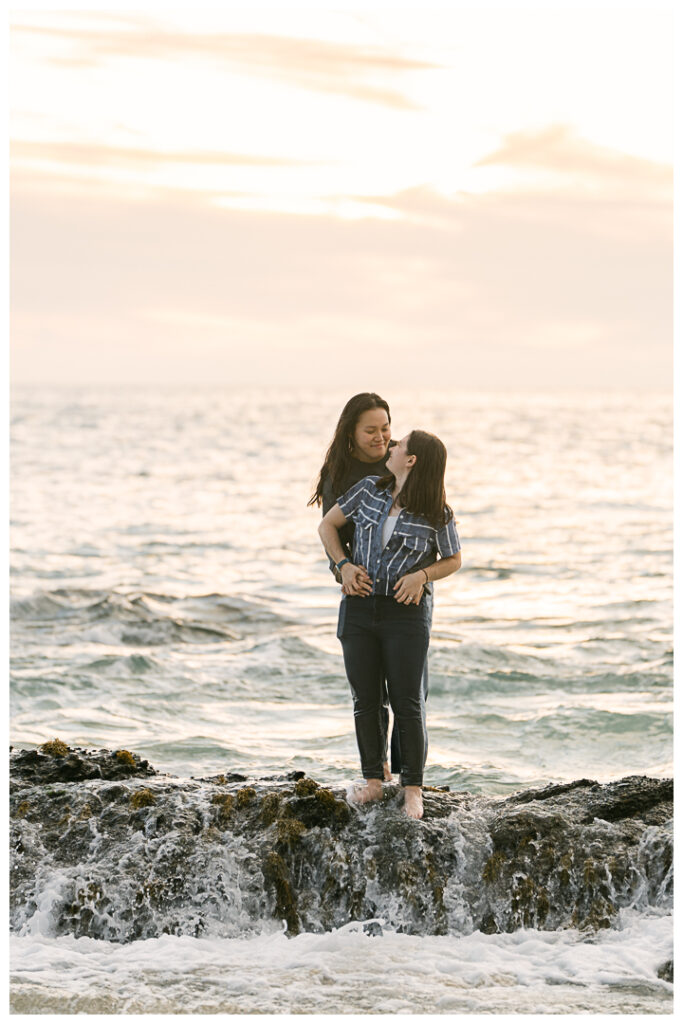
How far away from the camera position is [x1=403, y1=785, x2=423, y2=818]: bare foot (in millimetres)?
5766

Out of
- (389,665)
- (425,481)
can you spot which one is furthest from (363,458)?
(389,665)

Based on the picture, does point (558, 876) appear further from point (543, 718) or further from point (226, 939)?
point (543, 718)

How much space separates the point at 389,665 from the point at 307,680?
666 centimetres

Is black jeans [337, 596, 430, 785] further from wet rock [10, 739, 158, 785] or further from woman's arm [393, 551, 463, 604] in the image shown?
wet rock [10, 739, 158, 785]

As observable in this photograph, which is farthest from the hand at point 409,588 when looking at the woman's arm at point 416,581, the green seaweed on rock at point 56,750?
the green seaweed on rock at point 56,750

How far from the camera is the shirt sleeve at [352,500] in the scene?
5926 millimetres

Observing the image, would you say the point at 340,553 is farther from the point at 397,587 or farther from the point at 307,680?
the point at 307,680

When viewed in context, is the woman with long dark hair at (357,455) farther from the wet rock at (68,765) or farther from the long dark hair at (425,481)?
the wet rock at (68,765)

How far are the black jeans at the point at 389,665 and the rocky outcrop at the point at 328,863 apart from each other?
30 cm

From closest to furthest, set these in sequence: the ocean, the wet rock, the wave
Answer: the ocean
the wet rock
the wave

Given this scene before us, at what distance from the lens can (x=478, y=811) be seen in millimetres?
5949

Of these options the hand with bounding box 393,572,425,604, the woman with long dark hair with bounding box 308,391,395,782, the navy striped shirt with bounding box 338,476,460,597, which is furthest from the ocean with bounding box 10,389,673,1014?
the navy striped shirt with bounding box 338,476,460,597

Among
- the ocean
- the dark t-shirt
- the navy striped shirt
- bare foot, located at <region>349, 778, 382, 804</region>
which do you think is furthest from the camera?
the dark t-shirt

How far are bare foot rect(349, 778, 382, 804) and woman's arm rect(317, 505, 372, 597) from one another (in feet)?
3.13
